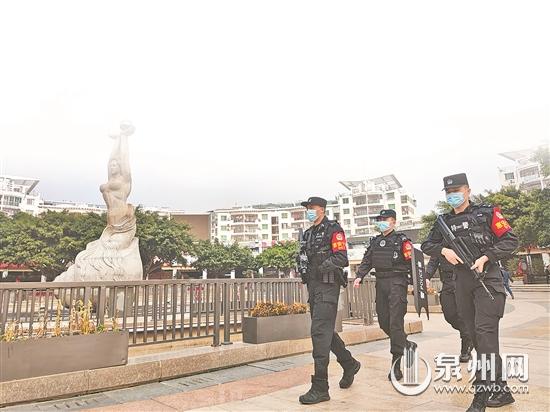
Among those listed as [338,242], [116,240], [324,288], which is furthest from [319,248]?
[116,240]

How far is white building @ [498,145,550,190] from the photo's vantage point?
65188 millimetres

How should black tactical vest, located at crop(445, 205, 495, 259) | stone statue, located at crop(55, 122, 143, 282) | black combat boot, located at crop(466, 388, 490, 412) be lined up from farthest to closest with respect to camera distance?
stone statue, located at crop(55, 122, 143, 282) < black tactical vest, located at crop(445, 205, 495, 259) < black combat boot, located at crop(466, 388, 490, 412)

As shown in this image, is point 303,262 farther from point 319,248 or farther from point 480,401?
point 480,401

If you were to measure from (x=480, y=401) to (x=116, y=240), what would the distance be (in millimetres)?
10330

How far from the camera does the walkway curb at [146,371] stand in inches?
137

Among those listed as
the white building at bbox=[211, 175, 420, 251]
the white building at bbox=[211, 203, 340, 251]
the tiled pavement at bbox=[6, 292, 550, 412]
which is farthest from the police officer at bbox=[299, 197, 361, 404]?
the white building at bbox=[211, 203, 340, 251]

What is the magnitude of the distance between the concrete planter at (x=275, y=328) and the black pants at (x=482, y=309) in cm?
237

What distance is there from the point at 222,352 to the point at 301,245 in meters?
1.87

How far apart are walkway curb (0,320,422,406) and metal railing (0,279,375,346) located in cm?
43

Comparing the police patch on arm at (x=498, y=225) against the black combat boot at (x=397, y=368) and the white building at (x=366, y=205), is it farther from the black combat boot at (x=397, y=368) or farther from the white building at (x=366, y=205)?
the white building at (x=366, y=205)

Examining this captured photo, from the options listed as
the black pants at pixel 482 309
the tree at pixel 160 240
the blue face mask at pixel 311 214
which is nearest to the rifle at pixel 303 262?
the blue face mask at pixel 311 214

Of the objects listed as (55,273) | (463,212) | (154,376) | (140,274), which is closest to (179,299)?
(154,376)

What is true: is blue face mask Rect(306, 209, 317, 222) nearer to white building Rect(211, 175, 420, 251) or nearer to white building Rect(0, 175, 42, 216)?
white building Rect(211, 175, 420, 251)

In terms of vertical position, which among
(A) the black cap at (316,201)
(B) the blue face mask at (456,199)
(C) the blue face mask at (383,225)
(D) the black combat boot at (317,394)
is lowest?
(D) the black combat boot at (317,394)
